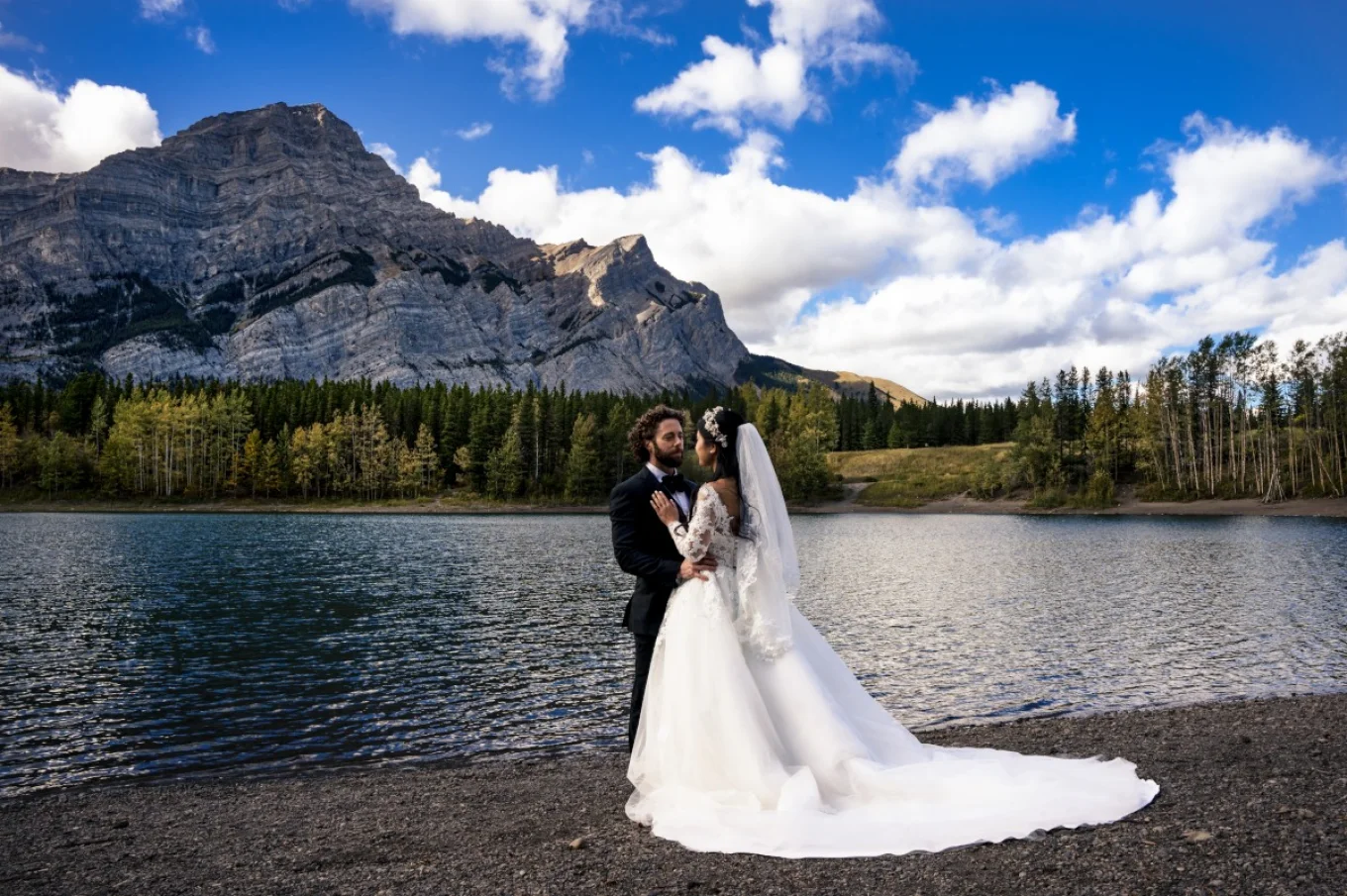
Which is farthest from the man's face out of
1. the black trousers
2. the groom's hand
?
the black trousers

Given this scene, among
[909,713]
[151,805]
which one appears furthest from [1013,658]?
[151,805]

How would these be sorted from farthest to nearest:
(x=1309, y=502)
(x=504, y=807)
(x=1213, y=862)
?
(x=1309, y=502), (x=504, y=807), (x=1213, y=862)

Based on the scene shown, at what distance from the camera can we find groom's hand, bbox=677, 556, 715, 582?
9344 mm

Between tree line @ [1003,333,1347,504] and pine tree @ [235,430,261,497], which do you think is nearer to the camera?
tree line @ [1003,333,1347,504]

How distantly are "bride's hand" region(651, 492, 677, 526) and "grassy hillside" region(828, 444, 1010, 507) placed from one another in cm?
13149

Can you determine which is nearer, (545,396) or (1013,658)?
(1013,658)

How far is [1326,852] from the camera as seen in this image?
290 inches

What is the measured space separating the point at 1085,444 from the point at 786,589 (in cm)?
13668

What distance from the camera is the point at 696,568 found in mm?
9398

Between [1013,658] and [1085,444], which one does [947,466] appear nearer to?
[1085,444]

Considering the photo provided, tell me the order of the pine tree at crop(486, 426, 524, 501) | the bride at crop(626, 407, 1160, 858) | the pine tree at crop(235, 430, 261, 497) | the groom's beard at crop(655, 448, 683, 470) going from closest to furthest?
1. the bride at crop(626, 407, 1160, 858)
2. the groom's beard at crop(655, 448, 683, 470)
3. the pine tree at crop(235, 430, 261, 497)
4. the pine tree at crop(486, 426, 524, 501)

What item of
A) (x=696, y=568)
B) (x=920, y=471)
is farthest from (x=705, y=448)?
(x=920, y=471)

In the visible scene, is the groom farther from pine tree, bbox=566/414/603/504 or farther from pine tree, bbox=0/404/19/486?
pine tree, bbox=0/404/19/486

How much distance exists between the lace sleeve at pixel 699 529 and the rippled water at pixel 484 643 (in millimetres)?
8254
